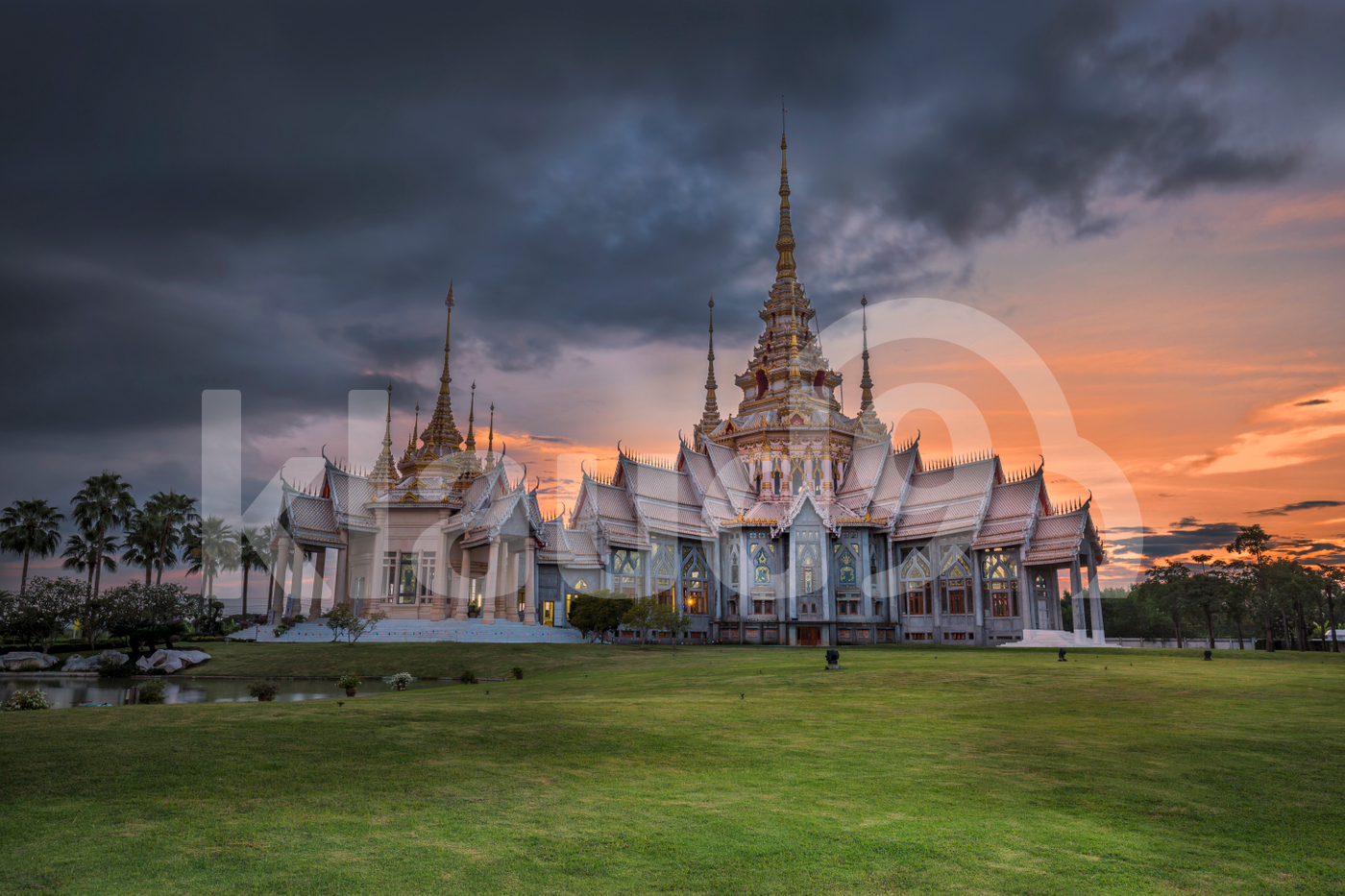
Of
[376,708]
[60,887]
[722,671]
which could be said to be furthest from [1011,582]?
[60,887]

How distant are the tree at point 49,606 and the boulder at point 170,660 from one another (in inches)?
387

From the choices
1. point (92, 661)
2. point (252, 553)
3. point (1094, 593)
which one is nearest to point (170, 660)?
point (92, 661)

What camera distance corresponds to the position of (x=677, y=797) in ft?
26.2

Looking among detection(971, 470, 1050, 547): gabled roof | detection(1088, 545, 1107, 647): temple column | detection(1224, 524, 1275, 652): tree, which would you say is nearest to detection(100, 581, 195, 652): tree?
detection(971, 470, 1050, 547): gabled roof

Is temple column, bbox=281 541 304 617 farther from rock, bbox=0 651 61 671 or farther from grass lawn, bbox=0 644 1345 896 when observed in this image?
grass lawn, bbox=0 644 1345 896

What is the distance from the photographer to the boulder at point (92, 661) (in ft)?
106

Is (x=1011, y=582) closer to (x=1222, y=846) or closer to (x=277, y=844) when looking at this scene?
(x=1222, y=846)

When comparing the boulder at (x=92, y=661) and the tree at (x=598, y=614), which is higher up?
the tree at (x=598, y=614)

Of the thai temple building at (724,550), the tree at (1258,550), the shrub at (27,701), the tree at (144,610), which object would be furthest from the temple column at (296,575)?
the tree at (1258,550)

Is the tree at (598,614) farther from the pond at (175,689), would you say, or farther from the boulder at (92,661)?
the boulder at (92,661)

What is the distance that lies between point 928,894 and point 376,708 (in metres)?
11.6

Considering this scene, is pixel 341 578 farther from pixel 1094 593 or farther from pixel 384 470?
pixel 1094 593

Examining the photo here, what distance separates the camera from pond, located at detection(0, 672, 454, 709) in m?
22.5

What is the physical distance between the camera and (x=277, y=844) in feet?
20.5
